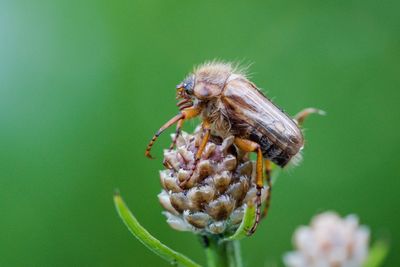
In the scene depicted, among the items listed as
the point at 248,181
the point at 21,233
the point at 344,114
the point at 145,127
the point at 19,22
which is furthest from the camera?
the point at 19,22

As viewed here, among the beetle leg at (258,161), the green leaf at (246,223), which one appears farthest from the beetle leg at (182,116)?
the green leaf at (246,223)

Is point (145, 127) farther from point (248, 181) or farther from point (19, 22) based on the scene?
point (248, 181)

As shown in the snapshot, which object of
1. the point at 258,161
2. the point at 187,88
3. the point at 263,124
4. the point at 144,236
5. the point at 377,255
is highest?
the point at 187,88

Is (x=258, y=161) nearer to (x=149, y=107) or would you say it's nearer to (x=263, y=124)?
(x=263, y=124)

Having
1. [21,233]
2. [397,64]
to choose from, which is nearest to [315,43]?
[397,64]

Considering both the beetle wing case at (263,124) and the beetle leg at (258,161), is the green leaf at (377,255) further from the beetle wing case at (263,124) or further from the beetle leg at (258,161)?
the beetle wing case at (263,124)

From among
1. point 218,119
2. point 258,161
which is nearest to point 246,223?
point 258,161
